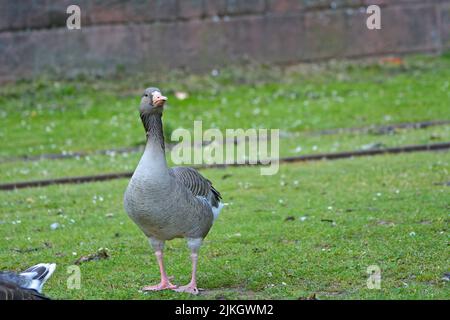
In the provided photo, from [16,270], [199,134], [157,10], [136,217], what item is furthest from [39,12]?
[136,217]

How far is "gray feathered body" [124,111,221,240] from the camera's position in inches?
320

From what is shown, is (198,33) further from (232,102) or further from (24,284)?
(24,284)

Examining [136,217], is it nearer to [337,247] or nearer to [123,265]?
[123,265]

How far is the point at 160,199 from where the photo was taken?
26.7 feet

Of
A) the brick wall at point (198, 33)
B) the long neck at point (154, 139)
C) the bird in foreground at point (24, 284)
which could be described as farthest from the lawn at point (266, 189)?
the long neck at point (154, 139)

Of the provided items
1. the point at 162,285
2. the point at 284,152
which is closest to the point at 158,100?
the point at 162,285

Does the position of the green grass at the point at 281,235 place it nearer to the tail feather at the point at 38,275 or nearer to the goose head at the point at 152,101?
the tail feather at the point at 38,275

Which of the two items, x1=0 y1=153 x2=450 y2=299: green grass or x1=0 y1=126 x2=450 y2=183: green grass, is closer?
x1=0 y1=153 x2=450 y2=299: green grass

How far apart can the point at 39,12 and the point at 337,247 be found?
12.8 m

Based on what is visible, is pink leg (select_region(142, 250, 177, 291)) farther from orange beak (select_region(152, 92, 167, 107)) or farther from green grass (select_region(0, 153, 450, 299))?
orange beak (select_region(152, 92, 167, 107))

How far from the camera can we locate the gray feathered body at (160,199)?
8133 mm

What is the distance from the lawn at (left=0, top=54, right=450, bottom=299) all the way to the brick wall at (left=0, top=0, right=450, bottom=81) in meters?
0.44

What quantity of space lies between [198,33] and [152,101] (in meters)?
13.7

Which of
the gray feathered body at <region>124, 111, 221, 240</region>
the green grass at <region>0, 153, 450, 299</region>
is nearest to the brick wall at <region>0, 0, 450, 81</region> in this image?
the green grass at <region>0, 153, 450, 299</region>
